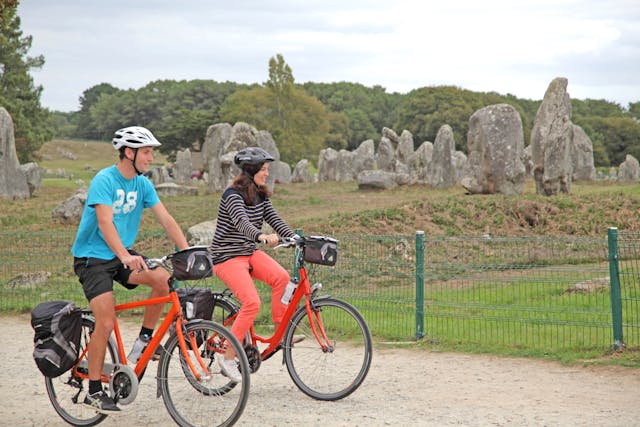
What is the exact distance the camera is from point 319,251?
24.4 feet

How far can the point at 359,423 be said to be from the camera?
6.82 m

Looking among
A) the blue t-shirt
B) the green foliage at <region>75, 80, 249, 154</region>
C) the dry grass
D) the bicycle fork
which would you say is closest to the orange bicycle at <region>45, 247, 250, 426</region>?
the blue t-shirt

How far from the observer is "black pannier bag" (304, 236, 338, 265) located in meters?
7.42

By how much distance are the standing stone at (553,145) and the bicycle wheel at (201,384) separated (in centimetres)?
1944

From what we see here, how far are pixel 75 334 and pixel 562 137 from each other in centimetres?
2082

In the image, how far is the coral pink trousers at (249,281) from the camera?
7438 millimetres

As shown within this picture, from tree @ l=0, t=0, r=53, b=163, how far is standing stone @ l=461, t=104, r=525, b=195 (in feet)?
81.4

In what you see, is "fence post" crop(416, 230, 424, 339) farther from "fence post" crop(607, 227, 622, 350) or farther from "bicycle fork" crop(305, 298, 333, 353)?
"bicycle fork" crop(305, 298, 333, 353)

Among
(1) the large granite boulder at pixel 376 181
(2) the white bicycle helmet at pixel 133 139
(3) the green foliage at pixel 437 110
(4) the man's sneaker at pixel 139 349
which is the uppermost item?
(3) the green foliage at pixel 437 110

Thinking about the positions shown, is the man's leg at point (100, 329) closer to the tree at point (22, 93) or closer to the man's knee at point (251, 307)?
the man's knee at point (251, 307)

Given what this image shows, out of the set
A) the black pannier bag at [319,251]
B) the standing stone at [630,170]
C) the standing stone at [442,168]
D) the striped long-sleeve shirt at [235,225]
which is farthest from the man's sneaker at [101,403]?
the standing stone at [630,170]

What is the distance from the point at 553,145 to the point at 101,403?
809 inches

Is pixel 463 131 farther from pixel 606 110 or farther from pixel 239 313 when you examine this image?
pixel 239 313

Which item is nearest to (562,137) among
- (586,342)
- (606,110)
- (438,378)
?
(586,342)
